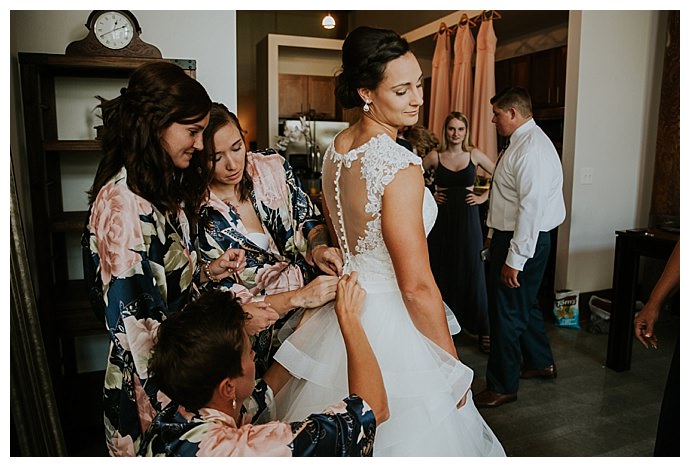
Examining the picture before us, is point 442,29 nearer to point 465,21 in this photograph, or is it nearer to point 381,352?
point 465,21

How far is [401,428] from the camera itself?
1.48 m

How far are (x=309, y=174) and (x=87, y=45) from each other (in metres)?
4.22

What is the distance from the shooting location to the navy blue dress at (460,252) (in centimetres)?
385

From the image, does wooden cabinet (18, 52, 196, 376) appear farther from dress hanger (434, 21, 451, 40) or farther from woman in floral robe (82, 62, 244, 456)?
dress hanger (434, 21, 451, 40)

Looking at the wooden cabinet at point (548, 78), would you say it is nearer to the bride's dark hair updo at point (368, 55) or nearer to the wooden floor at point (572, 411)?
the wooden floor at point (572, 411)

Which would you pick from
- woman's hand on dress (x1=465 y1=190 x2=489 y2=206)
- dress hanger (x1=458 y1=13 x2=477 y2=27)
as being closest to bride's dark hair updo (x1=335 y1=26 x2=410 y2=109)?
woman's hand on dress (x1=465 y1=190 x2=489 y2=206)

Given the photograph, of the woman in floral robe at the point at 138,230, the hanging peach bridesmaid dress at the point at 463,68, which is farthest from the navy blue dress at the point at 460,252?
the woman in floral robe at the point at 138,230

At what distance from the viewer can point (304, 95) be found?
26.3 feet

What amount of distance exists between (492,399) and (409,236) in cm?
182

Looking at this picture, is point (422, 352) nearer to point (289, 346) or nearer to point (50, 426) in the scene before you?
point (289, 346)

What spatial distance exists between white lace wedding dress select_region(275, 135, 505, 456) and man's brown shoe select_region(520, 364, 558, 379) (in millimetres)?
1726

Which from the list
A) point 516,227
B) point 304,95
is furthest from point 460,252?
point 304,95

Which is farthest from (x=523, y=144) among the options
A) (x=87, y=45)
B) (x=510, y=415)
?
(x=87, y=45)

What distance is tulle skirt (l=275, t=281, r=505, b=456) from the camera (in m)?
Answer: 1.48
